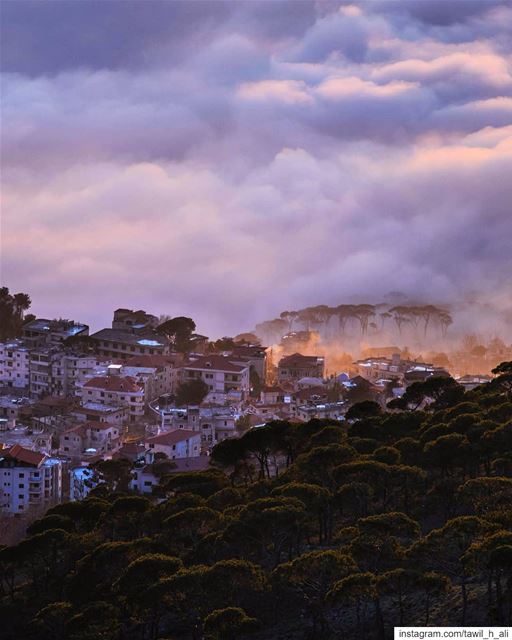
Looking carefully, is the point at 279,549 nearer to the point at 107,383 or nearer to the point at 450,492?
the point at 450,492

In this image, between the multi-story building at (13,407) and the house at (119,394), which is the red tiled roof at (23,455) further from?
the house at (119,394)

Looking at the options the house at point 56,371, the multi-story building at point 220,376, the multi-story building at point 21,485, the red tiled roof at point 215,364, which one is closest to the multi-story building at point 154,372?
the multi-story building at point 220,376

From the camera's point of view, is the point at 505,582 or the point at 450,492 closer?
the point at 505,582

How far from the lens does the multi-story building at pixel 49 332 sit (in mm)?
54812

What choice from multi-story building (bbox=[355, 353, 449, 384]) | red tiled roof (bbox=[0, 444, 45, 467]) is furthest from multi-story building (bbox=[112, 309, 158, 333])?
red tiled roof (bbox=[0, 444, 45, 467])

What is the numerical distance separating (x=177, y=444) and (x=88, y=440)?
4.48 metres

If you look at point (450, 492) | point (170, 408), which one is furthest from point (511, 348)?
point (450, 492)

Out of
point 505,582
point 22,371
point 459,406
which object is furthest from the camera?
point 22,371

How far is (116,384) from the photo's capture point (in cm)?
4684

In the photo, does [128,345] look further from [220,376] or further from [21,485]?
[21,485]

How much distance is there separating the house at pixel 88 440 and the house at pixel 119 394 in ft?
12.3

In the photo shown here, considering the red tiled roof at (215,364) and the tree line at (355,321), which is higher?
the tree line at (355,321)

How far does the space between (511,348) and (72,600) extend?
5972 centimetres

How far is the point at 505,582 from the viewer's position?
1692 cm
